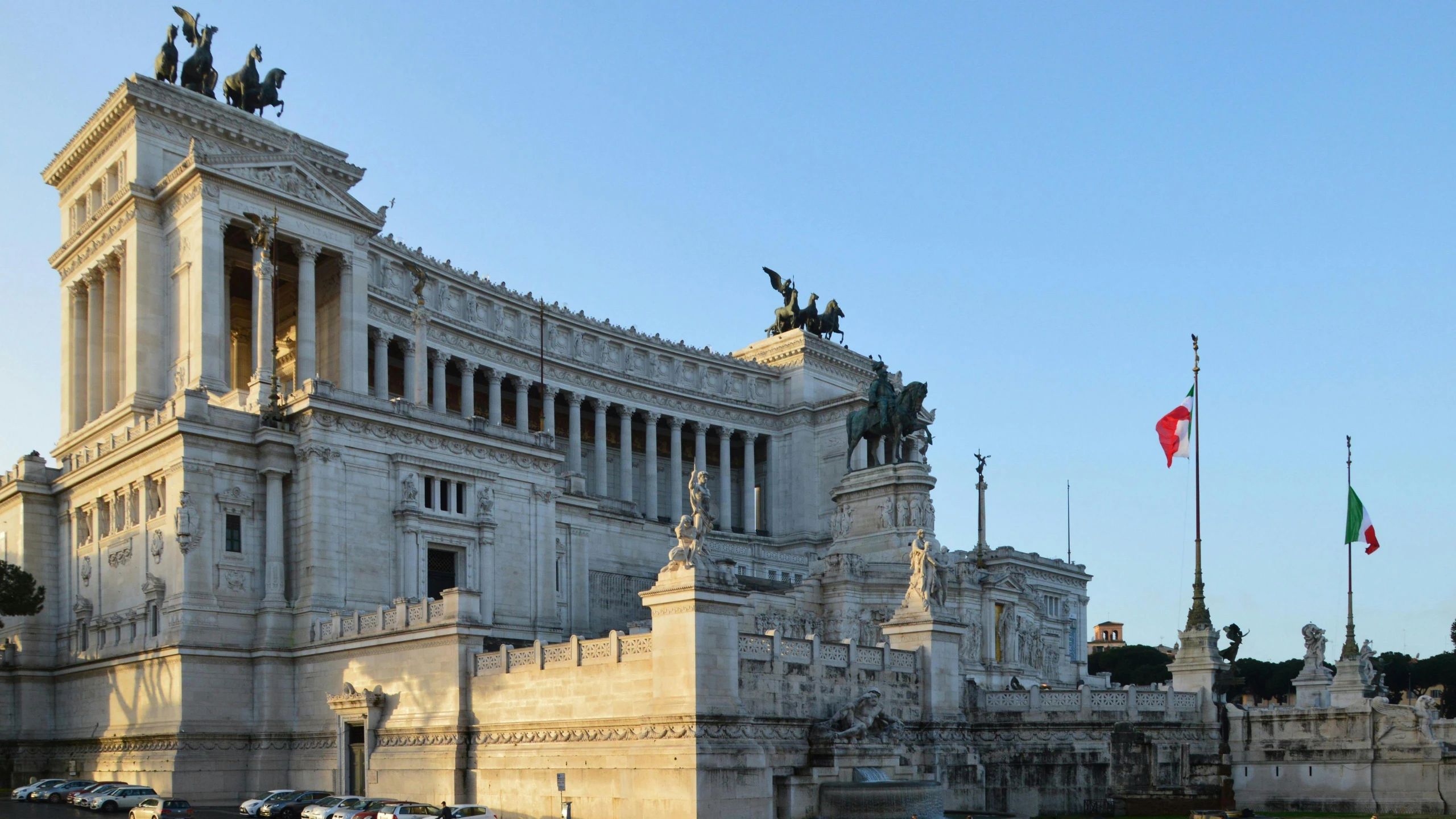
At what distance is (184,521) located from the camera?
56.6m

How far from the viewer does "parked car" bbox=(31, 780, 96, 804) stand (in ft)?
176

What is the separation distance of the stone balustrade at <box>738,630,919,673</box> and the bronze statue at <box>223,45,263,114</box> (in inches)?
2030

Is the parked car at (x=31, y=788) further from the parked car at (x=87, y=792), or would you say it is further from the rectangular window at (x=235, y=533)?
the rectangular window at (x=235, y=533)

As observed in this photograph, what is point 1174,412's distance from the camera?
6097 centimetres

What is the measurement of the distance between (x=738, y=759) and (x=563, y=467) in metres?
58.4

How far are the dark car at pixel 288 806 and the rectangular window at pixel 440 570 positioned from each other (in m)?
16.4

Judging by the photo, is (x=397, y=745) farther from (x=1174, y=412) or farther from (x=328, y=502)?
(x=1174, y=412)

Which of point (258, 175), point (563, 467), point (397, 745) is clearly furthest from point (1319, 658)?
point (258, 175)

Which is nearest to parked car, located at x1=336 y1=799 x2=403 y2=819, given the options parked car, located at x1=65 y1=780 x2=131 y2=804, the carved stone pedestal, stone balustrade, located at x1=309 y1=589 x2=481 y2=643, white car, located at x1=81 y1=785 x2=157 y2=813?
stone balustrade, located at x1=309 y1=589 x2=481 y2=643

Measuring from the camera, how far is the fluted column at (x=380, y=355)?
86625 millimetres

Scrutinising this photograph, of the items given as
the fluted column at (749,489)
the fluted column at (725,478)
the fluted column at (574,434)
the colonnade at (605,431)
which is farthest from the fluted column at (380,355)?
the fluted column at (749,489)

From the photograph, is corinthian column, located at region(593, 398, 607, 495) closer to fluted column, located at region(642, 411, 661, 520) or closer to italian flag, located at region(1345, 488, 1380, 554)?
fluted column, located at region(642, 411, 661, 520)

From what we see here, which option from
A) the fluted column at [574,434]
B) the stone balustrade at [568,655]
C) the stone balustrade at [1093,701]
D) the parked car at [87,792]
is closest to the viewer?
the stone balustrade at [568,655]

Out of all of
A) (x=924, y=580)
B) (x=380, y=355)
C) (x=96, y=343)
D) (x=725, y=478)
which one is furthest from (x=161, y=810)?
(x=725, y=478)
